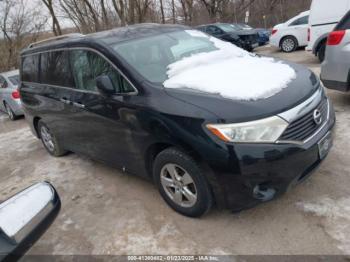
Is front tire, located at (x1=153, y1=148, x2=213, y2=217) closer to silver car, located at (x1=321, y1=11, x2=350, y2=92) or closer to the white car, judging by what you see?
silver car, located at (x1=321, y1=11, x2=350, y2=92)

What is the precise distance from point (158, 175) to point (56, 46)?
7.83 ft

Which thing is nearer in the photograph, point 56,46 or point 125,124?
point 125,124

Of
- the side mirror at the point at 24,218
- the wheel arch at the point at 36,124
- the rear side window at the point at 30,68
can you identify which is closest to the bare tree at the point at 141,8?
the rear side window at the point at 30,68

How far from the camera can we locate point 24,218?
1580mm

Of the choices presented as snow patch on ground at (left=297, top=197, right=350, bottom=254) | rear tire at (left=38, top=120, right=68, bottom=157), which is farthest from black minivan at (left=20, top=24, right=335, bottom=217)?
rear tire at (left=38, top=120, right=68, bottom=157)

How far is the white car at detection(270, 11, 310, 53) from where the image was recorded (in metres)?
11.7

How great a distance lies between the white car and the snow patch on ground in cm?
1039

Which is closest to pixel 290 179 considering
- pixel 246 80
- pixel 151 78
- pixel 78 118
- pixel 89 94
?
pixel 246 80

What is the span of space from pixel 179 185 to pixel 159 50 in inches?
59.6

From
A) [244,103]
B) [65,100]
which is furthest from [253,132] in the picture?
[65,100]

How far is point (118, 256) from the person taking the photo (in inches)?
104

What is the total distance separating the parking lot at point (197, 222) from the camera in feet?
8.27

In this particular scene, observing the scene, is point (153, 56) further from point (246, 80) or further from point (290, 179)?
point (290, 179)

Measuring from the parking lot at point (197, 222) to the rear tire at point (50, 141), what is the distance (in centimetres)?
94
